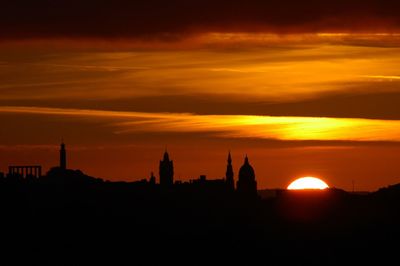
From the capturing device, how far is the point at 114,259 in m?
196

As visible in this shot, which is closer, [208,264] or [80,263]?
[80,263]

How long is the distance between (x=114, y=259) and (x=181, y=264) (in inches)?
337

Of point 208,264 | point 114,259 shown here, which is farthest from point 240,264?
point 114,259

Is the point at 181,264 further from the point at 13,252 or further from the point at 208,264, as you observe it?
the point at 13,252

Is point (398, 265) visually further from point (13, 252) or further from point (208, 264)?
point (13, 252)

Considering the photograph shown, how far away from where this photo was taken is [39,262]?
185875 millimetres

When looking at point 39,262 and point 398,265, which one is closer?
point 39,262

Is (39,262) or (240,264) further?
(240,264)

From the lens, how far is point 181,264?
648ft

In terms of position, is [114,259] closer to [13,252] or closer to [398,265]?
[13,252]

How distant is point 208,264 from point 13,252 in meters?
24.7

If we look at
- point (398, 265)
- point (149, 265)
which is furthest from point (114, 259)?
point (398, 265)

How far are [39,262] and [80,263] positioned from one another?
5108 mm

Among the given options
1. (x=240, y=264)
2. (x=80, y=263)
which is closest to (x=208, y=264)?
(x=240, y=264)
